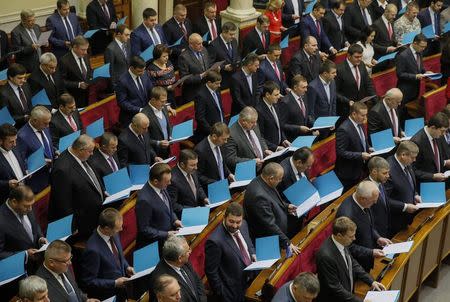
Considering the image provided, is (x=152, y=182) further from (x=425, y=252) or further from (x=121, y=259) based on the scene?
(x=425, y=252)

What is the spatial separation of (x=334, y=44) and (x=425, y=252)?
12.5 ft

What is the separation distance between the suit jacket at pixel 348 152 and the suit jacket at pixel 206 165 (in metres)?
1.23

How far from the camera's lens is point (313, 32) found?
8.84 meters

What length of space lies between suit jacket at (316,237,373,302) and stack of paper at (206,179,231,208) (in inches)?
36.1

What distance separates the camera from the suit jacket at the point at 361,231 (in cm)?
523

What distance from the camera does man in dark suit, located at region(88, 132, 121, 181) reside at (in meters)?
5.54

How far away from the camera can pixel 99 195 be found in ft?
17.9

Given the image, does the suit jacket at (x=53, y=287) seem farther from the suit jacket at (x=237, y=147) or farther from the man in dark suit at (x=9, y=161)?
the suit jacket at (x=237, y=147)

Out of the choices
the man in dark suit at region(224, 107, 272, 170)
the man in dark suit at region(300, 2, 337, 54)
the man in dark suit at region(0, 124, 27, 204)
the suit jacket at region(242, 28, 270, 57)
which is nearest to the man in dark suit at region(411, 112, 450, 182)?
the man in dark suit at region(224, 107, 272, 170)

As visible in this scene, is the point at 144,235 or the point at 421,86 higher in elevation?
the point at 144,235

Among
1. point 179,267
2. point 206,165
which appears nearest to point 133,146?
point 206,165

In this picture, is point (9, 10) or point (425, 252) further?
point (9, 10)

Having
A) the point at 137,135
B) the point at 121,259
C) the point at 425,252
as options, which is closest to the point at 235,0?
the point at 137,135

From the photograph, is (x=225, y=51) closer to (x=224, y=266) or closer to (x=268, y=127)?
(x=268, y=127)
